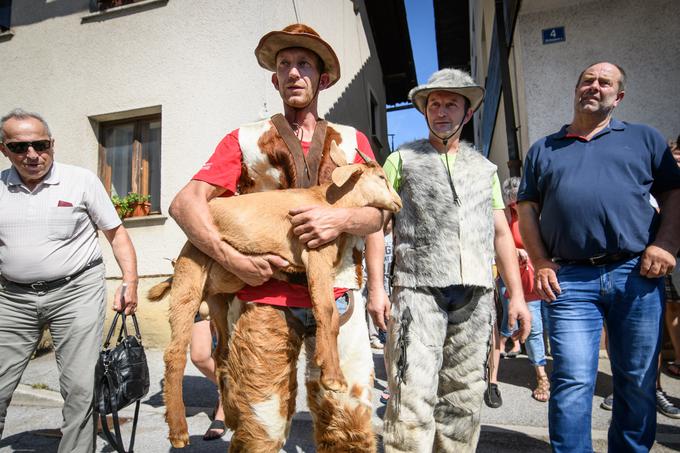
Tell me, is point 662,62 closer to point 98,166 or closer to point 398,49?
point 98,166

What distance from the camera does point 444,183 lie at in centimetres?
258

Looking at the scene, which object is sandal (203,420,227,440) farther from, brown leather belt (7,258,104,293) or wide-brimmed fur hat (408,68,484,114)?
wide-brimmed fur hat (408,68,484,114)

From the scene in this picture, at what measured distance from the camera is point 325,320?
5.40ft

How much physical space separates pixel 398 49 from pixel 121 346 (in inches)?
656

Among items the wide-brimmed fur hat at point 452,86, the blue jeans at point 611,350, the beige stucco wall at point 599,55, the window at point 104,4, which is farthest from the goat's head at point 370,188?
the window at point 104,4

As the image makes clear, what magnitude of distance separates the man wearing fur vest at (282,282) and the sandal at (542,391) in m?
3.15

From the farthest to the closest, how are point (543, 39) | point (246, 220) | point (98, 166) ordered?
point (98, 166)
point (543, 39)
point (246, 220)

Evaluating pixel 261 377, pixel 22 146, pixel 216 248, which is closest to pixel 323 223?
pixel 216 248

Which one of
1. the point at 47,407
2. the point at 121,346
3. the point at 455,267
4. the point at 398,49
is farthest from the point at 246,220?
the point at 398,49

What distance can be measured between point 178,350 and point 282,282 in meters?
0.50

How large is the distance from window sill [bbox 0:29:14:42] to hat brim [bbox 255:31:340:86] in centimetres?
905

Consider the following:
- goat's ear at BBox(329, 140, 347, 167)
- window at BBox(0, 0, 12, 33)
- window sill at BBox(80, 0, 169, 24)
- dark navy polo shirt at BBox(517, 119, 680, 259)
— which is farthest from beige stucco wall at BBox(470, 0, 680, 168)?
window at BBox(0, 0, 12, 33)

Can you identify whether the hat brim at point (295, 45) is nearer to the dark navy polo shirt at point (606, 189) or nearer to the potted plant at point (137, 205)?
the dark navy polo shirt at point (606, 189)

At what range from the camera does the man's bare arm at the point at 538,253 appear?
246cm
